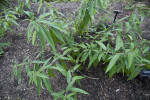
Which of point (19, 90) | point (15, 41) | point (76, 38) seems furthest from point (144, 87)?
point (15, 41)

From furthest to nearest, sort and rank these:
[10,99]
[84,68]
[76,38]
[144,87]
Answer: [76,38], [84,68], [144,87], [10,99]

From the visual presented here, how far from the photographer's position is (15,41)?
1795 millimetres

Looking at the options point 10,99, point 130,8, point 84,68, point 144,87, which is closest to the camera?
point 10,99

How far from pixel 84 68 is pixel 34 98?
0.66m

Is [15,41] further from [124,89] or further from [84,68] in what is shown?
[124,89]

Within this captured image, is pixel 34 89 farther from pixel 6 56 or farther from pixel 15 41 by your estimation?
pixel 15 41

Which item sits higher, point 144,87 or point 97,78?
point 97,78

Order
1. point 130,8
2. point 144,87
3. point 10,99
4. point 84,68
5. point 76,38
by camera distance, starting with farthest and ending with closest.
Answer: point 130,8 < point 76,38 < point 84,68 < point 144,87 < point 10,99

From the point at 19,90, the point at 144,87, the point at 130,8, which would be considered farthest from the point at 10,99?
the point at 130,8

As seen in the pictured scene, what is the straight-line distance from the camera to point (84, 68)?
1550 mm

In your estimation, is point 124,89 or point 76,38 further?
point 76,38

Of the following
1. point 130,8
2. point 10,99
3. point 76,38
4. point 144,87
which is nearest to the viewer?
point 10,99

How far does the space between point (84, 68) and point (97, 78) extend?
20cm

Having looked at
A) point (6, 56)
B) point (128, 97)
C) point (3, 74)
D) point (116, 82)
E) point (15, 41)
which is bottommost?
point (128, 97)
